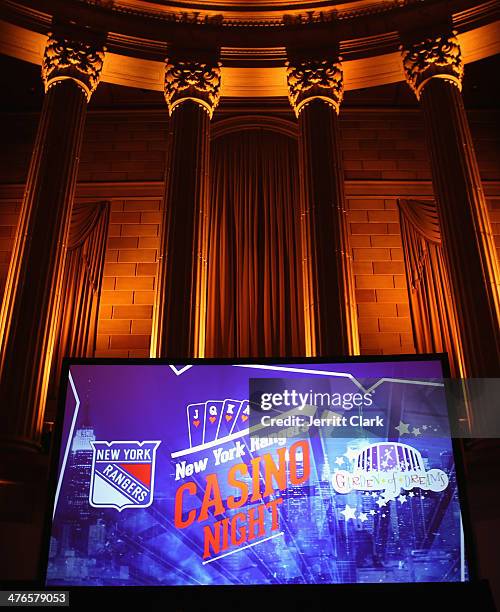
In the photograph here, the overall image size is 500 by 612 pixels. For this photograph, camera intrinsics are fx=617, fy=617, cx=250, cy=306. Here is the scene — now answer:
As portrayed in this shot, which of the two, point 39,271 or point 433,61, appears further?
point 433,61

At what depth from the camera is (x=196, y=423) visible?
18.9ft

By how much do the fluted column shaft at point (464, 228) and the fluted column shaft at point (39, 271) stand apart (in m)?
5.70

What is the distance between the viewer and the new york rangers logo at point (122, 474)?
213 inches

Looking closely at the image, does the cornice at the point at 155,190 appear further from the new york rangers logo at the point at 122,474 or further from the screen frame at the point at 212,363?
the new york rangers logo at the point at 122,474

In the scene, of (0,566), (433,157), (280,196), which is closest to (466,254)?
(433,157)

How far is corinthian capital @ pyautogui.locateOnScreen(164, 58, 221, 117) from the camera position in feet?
35.7

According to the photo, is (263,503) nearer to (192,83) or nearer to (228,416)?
(228,416)

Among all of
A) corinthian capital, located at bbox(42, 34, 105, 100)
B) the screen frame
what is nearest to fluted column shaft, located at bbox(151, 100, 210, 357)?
corinthian capital, located at bbox(42, 34, 105, 100)

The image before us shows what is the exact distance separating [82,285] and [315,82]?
570 centimetres

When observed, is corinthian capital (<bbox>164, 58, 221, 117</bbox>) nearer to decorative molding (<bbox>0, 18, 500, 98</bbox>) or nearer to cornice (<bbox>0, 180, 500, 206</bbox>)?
decorative molding (<bbox>0, 18, 500, 98</bbox>)

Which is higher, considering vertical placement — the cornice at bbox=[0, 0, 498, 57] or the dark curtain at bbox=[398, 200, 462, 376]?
the cornice at bbox=[0, 0, 498, 57]

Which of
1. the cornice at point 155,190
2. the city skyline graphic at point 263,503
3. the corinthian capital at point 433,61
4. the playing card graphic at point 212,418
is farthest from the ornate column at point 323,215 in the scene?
the playing card graphic at point 212,418

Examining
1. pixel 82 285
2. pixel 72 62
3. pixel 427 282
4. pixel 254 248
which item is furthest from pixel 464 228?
pixel 72 62

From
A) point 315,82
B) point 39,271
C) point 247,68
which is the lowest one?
point 39,271
